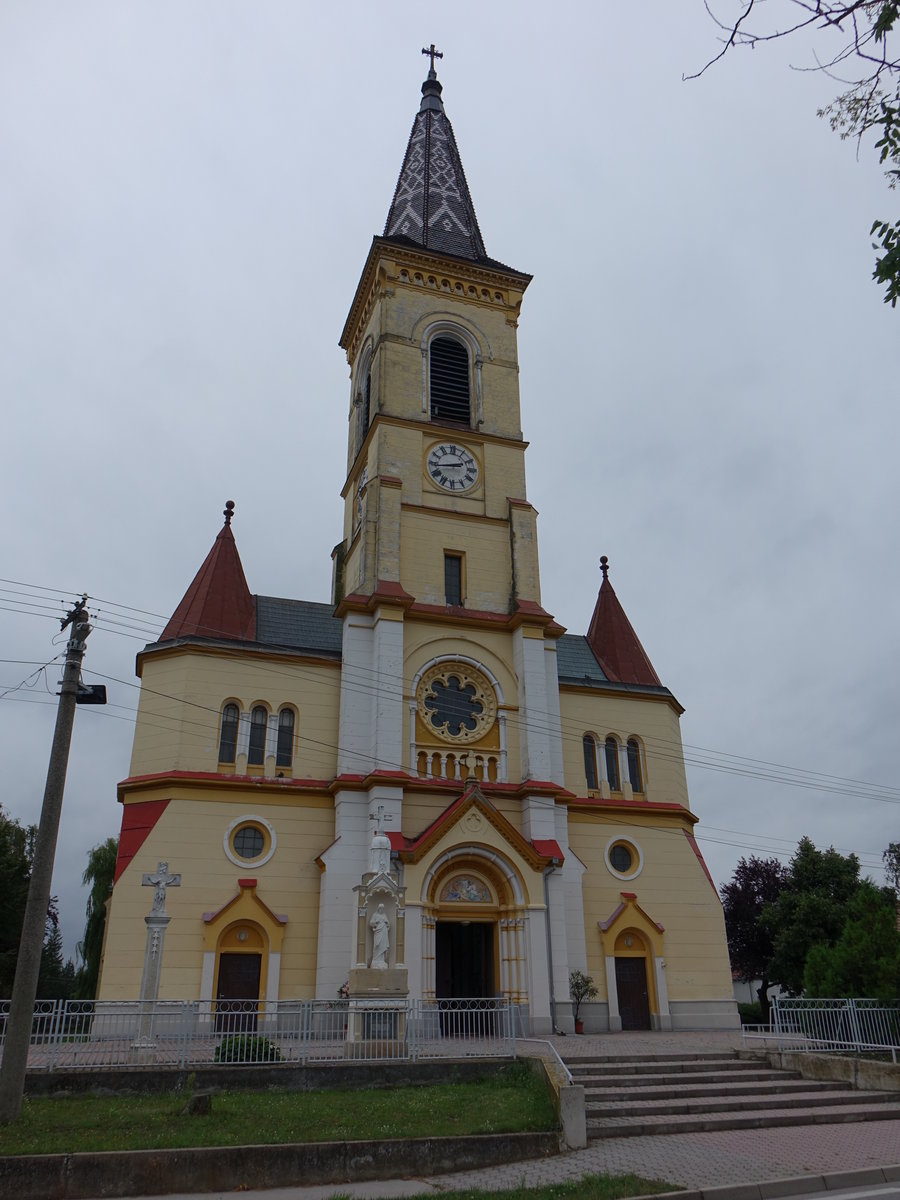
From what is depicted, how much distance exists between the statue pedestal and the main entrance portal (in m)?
7.91

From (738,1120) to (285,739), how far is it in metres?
16.6

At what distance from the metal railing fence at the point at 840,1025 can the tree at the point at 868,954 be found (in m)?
0.50

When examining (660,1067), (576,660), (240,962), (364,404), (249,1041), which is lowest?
(660,1067)

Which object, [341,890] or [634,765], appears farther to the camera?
[634,765]

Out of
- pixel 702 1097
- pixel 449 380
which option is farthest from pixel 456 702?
pixel 702 1097

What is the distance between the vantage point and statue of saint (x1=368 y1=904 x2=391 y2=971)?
1841 centimetres

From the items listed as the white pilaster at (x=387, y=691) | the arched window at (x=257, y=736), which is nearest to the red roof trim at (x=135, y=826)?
the arched window at (x=257, y=736)

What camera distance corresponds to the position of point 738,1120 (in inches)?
521

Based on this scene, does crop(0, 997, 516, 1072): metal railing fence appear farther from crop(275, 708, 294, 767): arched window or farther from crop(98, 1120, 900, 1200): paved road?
crop(275, 708, 294, 767): arched window

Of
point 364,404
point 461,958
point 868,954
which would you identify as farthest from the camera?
point 364,404

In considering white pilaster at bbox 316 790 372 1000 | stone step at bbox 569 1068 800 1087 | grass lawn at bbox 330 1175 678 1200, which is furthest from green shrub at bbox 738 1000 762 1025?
grass lawn at bbox 330 1175 678 1200

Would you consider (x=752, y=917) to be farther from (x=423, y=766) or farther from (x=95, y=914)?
(x=95, y=914)

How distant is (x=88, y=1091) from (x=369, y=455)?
22442 millimetres

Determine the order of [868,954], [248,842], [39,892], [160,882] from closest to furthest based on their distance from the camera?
[39,892] < [868,954] < [160,882] < [248,842]
